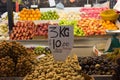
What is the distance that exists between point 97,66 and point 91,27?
2912mm

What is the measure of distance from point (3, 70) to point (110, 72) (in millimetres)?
1094

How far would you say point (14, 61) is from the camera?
2934 mm

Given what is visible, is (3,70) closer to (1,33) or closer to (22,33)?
(22,33)

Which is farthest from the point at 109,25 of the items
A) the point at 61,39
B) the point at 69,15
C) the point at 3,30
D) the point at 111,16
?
the point at 61,39

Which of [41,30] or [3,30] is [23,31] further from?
[3,30]

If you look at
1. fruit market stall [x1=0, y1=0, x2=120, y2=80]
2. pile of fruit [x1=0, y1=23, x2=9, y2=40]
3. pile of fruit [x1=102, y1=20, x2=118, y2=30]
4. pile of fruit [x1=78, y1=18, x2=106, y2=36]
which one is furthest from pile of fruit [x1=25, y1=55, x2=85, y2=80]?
pile of fruit [x1=0, y1=23, x2=9, y2=40]

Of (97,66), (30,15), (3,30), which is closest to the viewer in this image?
(97,66)

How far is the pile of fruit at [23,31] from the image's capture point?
5855 mm

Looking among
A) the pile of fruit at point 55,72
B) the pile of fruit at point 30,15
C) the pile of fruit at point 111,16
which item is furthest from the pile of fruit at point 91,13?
the pile of fruit at point 55,72

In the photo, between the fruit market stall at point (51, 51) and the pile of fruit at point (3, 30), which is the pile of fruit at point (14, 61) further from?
the pile of fruit at point (3, 30)

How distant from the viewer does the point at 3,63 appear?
2797mm

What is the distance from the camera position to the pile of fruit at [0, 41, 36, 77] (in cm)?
279

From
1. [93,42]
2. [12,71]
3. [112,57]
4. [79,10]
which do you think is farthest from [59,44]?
[79,10]

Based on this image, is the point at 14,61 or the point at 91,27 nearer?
the point at 14,61
